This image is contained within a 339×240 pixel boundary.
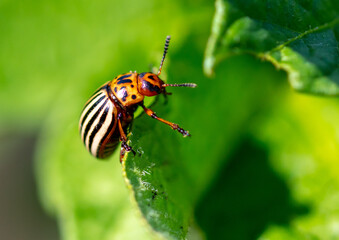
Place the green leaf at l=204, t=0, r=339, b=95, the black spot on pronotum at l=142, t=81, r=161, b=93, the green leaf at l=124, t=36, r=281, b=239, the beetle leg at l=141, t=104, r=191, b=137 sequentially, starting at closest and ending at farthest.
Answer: the green leaf at l=204, t=0, r=339, b=95 < the green leaf at l=124, t=36, r=281, b=239 < the beetle leg at l=141, t=104, r=191, b=137 < the black spot on pronotum at l=142, t=81, r=161, b=93

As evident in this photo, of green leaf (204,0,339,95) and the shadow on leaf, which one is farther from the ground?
green leaf (204,0,339,95)

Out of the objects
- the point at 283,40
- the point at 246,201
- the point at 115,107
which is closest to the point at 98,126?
the point at 115,107

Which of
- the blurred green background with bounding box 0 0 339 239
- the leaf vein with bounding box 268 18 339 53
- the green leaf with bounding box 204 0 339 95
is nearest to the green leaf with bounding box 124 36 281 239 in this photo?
the blurred green background with bounding box 0 0 339 239

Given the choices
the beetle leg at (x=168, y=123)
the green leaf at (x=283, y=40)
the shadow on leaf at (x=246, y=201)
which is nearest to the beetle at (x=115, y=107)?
the beetle leg at (x=168, y=123)

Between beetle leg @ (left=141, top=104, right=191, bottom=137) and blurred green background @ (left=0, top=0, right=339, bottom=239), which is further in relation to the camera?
blurred green background @ (left=0, top=0, right=339, bottom=239)

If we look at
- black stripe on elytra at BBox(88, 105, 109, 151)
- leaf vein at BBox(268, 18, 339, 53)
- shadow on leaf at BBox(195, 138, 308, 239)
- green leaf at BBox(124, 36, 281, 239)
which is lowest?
shadow on leaf at BBox(195, 138, 308, 239)

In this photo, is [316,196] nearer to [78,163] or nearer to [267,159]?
[267,159]

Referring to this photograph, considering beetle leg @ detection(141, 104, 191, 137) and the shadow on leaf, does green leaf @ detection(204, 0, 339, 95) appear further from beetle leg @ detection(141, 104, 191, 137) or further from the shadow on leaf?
the shadow on leaf
